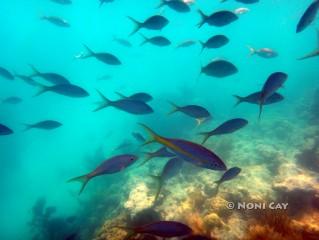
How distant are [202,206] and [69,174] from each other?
705 inches

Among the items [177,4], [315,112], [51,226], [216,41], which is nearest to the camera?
[216,41]

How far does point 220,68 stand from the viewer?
6711 millimetres

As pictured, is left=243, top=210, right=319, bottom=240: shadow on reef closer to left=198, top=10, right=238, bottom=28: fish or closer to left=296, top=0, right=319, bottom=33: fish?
left=296, top=0, right=319, bottom=33: fish

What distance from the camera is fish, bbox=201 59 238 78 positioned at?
6633 millimetres

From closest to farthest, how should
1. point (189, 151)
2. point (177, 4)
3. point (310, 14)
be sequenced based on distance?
1. point (189, 151)
2. point (310, 14)
3. point (177, 4)

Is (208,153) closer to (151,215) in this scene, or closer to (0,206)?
(151,215)

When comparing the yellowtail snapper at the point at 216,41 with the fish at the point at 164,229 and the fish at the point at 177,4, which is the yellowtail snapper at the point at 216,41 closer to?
the fish at the point at 177,4

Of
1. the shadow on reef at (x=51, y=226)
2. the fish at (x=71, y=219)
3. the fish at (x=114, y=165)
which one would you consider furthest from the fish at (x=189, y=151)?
the fish at (x=71, y=219)

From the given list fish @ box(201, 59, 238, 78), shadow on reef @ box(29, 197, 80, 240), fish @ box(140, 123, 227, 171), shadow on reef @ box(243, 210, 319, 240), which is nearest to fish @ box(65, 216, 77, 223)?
shadow on reef @ box(29, 197, 80, 240)

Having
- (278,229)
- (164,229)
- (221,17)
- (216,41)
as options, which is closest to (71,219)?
(278,229)

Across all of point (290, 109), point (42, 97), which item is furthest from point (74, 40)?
point (290, 109)

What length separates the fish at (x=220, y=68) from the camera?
6633mm

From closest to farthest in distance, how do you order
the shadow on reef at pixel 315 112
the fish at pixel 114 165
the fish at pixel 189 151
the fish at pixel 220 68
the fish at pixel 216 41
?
the fish at pixel 189 151, the fish at pixel 114 165, the fish at pixel 220 68, the fish at pixel 216 41, the shadow on reef at pixel 315 112

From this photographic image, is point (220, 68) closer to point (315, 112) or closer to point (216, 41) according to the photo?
point (216, 41)
